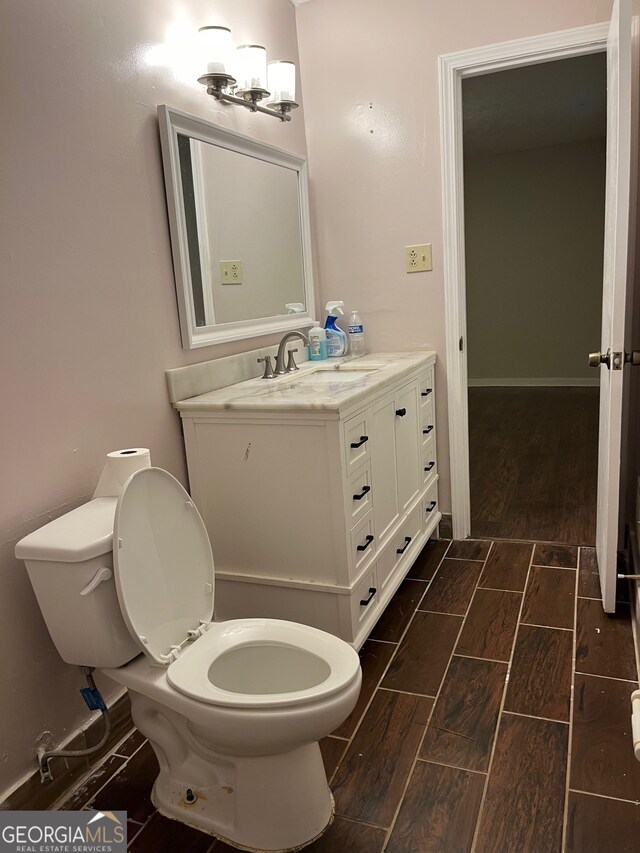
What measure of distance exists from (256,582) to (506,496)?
1768 mm

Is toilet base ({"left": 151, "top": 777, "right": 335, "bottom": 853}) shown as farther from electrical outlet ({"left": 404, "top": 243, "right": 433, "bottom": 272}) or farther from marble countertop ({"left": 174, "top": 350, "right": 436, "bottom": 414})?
electrical outlet ({"left": 404, "top": 243, "right": 433, "bottom": 272})

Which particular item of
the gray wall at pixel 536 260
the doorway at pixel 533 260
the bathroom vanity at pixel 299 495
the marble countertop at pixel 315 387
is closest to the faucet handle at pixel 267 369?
the marble countertop at pixel 315 387

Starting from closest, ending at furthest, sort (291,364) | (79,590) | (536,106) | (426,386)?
(79,590)
(291,364)
(426,386)
(536,106)

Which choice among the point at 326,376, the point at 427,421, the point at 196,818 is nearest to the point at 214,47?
the point at 326,376

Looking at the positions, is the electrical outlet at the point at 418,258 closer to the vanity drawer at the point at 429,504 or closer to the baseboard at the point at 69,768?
the vanity drawer at the point at 429,504

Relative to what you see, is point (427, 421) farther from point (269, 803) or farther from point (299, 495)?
point (269, 803)

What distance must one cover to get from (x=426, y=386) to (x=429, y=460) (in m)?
0.31

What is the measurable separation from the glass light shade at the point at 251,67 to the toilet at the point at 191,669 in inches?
56.3

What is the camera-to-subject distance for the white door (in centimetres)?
184

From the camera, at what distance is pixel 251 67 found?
2.19 metres

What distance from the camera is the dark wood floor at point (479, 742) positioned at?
1.40 meters

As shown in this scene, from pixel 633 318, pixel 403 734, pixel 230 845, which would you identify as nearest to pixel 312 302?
pixel 633 318

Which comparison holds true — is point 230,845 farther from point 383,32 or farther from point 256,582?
point 383,32

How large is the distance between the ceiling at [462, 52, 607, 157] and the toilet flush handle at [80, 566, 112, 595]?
9.82 ft
